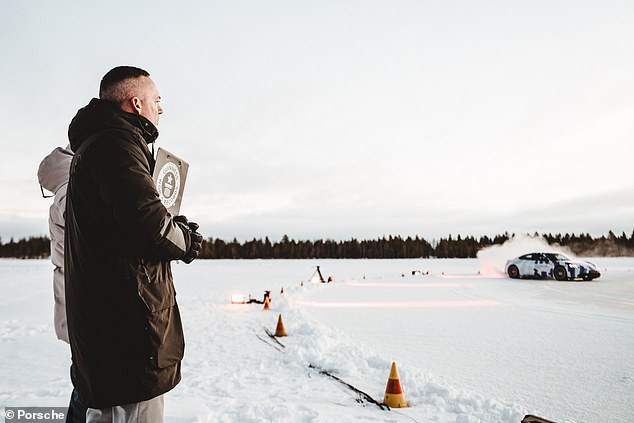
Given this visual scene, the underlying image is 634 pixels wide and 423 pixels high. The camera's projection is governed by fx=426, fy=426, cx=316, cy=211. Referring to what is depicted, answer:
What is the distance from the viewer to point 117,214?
1.88m

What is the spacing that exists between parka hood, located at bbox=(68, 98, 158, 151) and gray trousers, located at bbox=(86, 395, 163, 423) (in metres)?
1.31

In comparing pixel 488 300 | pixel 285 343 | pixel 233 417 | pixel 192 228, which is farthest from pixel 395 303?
pixel 192 228

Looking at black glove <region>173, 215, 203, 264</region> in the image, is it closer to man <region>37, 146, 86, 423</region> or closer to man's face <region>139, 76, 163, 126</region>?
man's face <region>139, 76, 163, 126</region>

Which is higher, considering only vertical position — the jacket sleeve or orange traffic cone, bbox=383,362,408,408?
the jacket sleeve

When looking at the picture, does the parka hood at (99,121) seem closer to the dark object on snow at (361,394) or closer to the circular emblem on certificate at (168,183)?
the circular emblem on certificate at (168,183)

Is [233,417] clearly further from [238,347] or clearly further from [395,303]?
[395,303]

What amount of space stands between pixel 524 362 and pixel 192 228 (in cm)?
576

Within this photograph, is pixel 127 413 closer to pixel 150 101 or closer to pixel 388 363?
pixel 150 101

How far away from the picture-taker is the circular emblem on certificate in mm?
2385

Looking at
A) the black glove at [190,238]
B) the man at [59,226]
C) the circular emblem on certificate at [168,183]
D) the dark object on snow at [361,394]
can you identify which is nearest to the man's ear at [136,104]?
the circular emblem on certificate at [168,183]

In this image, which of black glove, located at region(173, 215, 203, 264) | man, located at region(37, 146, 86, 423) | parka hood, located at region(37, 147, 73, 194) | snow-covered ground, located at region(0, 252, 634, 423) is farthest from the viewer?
snow-covered ground, located at region(0, 252, 634, 423)

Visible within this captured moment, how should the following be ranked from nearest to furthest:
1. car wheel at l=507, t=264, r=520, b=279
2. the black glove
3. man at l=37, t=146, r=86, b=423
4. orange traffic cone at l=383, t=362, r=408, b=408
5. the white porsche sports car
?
the black glove, man at l=37, t=146, r=86, b=423, orange traffic cone at l=383, t=362, r=408, b=408, the white porsche sports car, car wheel at l=507, t=264, r=520, b=279

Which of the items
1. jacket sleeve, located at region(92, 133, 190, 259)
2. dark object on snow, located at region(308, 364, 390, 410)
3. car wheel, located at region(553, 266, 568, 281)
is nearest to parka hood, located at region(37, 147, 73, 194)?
jacket sleeve, located at region(92, 133, 190, 259)

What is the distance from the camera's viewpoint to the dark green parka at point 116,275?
1897 mm
